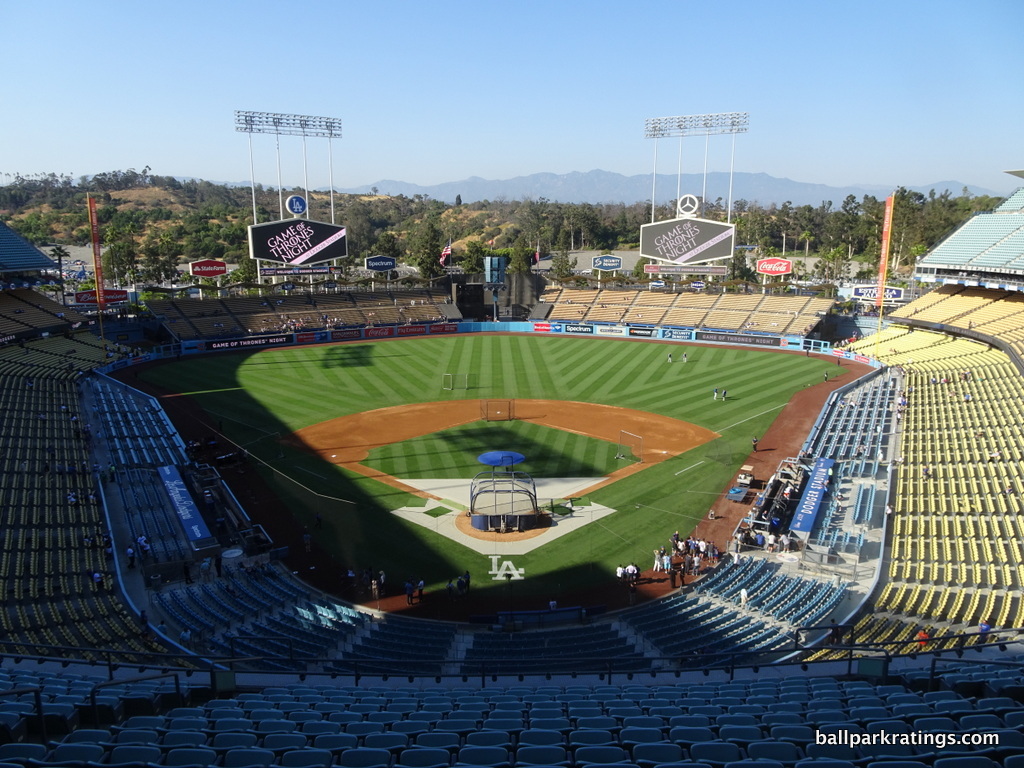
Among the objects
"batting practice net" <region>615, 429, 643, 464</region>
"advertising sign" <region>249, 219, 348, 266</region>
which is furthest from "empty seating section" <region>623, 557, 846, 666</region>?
"advertising sign" <region>249, 219, 348, 266</region>

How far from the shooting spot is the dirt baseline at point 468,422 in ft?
112

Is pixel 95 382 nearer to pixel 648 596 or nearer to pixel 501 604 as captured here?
pixel 501 604

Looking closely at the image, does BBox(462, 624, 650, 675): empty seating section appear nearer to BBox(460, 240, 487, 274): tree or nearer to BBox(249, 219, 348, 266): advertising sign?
BBox(249, 219, 348, 266): advertising sign

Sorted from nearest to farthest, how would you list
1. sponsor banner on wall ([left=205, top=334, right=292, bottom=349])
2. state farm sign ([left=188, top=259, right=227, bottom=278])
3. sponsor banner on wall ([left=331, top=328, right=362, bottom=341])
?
sponsor banner on wall ([left=205, top=334, right=292, bottom=349]), state farm sign ([left=188, top=259, right=227, bottom=278]), sponsor banner on wall ([left=331, top=328, right=362, bottom=341])

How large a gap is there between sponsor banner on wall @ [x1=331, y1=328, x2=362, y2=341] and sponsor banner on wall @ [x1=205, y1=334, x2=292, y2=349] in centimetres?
424

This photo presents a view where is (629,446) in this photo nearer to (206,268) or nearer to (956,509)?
(956,509)

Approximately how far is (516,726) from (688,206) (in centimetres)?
6403

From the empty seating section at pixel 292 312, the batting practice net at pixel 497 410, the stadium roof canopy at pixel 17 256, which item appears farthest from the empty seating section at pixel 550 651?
the empty seating section at pixel 292 312

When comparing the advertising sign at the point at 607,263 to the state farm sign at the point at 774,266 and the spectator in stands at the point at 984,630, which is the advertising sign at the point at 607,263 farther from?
the spectator in stands at the point at 984,630

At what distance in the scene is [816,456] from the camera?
31.3m

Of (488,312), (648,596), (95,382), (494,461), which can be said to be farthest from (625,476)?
(488,312)

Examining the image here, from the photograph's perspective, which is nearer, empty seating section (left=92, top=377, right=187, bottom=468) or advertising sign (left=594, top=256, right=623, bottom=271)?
empty seating section (left=92, top=377, right=187, bottom=468)

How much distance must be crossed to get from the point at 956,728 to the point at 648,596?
1401 cm

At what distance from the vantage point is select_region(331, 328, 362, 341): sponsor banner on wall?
2566 inches
